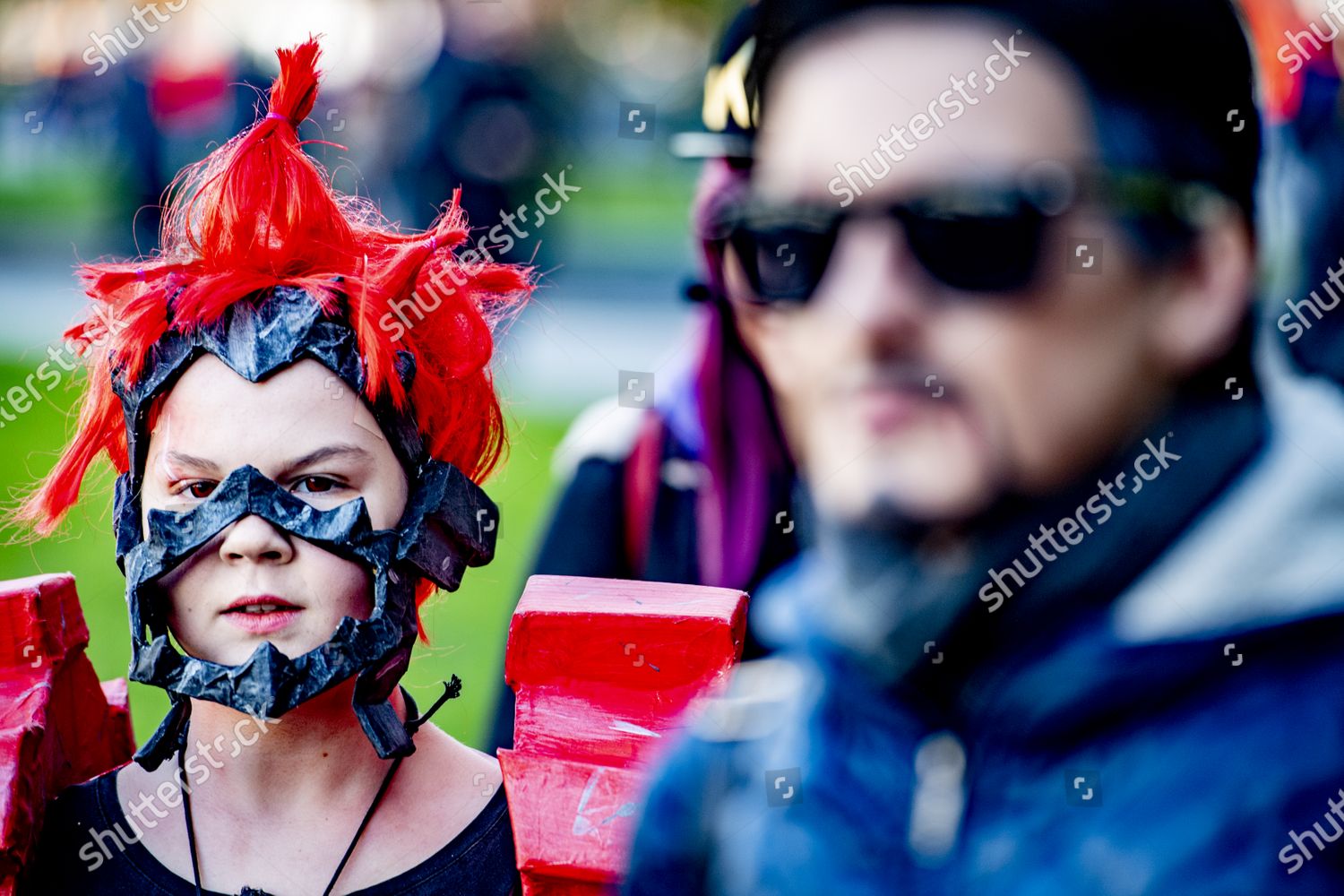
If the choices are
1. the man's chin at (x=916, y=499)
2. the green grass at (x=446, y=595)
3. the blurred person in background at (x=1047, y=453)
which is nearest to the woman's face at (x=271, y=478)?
the blurred person in background at (x=1047, y=453)

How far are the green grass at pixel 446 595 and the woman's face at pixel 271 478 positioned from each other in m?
1.34

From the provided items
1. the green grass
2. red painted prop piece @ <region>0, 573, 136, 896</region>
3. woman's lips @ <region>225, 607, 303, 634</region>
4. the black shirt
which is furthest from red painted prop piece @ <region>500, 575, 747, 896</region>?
the green grass

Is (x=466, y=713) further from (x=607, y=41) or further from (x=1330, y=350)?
(x=607, y=41)

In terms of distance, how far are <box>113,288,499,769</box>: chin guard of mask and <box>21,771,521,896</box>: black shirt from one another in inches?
5.7

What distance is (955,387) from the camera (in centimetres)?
87

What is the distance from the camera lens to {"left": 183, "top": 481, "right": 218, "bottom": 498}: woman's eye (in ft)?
6.18

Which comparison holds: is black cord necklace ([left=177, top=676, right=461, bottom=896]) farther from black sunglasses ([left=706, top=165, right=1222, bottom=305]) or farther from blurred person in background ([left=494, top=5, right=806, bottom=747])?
black sunglasses ([left=706, top=165, right=1222, bottom=305])

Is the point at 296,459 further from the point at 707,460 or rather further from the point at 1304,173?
the point at 1304,173

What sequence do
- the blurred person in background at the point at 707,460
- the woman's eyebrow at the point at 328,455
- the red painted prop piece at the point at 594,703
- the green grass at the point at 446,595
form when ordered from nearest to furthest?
the blurred person in background at the point at 707,460 < the red painted prop piece at the point at 594,703 < the woman's eyebrow at the point at 328,455 < the green grass at the point at 446,595

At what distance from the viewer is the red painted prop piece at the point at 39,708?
1886 mm

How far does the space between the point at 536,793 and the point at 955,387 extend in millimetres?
1074

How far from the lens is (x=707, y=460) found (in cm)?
241

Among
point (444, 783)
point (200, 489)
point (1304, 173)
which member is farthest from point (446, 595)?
point (1304, 173)

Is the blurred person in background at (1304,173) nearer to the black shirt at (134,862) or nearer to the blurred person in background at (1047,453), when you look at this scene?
the blurred person in background at (1047,453)
